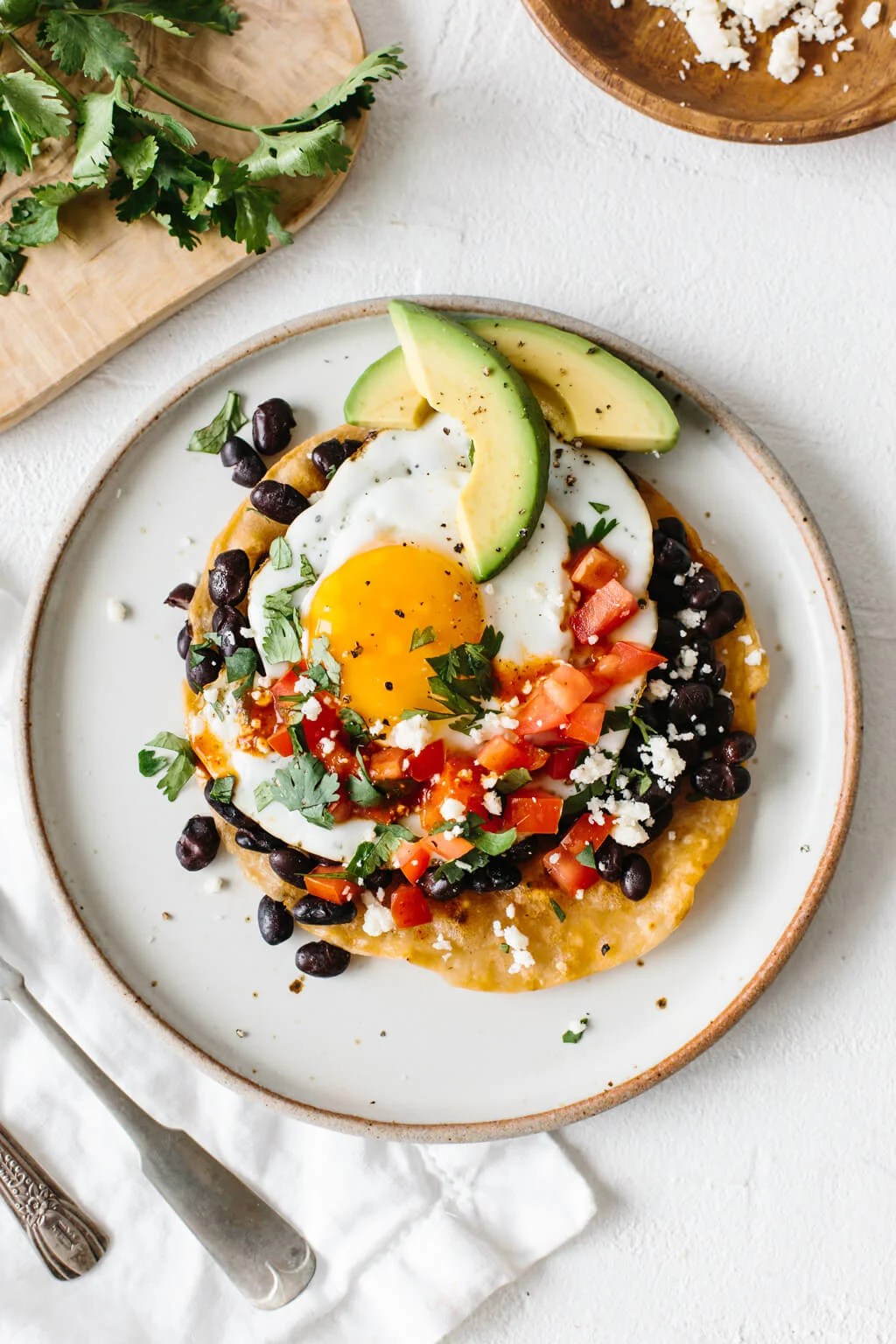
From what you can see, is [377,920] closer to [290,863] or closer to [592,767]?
[290,863]

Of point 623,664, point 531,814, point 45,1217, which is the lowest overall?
point 45,1217

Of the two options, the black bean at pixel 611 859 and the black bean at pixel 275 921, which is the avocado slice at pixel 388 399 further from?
the black bean at pixel 275 921

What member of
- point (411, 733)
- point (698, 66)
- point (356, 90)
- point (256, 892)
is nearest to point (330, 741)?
point (411, 733)

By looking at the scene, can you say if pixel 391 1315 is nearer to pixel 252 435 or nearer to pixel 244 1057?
pixel 244 1057

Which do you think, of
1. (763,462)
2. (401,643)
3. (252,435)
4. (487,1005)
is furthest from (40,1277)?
(763,462)

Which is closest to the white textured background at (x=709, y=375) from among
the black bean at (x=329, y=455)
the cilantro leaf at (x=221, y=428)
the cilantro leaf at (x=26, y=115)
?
the cilantro leaf at (x=221, y=428)
